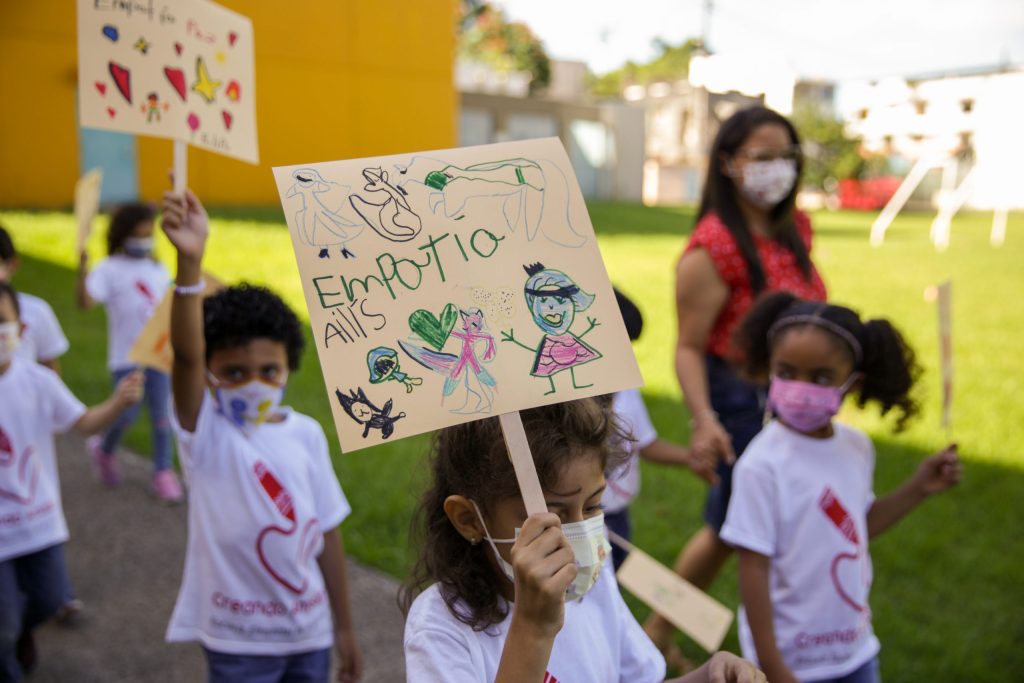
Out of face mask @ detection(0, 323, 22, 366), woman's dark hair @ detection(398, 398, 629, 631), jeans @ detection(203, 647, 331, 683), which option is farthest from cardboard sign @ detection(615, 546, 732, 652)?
face mask @ detection(0, 323, 22, 366)

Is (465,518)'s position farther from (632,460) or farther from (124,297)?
(124,297)

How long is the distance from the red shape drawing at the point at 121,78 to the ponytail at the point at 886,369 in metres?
2.25

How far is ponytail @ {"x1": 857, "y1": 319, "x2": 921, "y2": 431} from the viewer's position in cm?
269

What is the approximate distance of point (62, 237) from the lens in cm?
1316

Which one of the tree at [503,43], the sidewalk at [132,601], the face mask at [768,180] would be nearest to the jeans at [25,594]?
the sidewalk at [132,601]

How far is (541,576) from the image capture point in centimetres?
130

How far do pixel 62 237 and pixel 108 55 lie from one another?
475 inches

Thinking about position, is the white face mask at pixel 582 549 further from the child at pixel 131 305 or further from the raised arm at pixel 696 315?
the child at pixel 131 305

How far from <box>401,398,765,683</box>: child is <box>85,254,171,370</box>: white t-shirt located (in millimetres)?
4165

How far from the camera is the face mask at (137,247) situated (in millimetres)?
5430

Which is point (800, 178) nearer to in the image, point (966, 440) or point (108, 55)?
point (108, 55)

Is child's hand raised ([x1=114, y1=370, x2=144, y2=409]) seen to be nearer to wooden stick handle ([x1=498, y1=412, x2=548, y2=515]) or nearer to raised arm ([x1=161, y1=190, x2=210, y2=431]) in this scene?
raised arm ([x1=161, y1=190, x2=210, y2=431])

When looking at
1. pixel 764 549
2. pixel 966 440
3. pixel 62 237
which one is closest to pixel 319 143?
pixel 62 237

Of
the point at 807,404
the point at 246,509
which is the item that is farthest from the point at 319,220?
the point at 807,404
